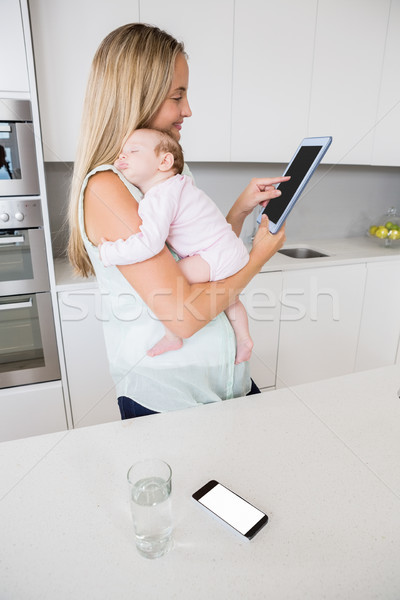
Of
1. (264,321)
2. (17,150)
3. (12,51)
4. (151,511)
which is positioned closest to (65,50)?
(12,51)

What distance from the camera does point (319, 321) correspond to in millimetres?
2400

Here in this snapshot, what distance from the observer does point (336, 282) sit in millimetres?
2340

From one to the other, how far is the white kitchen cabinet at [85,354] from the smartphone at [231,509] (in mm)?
1318

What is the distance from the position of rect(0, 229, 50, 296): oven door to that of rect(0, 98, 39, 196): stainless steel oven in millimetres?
171

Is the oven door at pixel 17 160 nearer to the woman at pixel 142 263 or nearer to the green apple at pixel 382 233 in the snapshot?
the woman at pixel 142 263

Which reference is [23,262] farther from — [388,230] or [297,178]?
[388,230]

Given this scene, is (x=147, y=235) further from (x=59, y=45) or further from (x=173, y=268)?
(x=59, y=45)

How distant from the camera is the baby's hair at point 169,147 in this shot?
91 centimetres

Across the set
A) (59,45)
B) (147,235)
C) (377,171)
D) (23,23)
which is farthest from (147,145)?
(377,171)

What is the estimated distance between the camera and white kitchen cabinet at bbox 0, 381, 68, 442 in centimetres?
190

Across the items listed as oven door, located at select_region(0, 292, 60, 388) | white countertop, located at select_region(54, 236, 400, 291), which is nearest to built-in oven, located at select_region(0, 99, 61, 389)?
oven door, located at select_region(0, 292, 60, 388)

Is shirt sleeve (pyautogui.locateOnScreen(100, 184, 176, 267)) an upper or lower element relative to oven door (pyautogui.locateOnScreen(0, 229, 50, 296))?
upper

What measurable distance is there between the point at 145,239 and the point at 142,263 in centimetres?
6

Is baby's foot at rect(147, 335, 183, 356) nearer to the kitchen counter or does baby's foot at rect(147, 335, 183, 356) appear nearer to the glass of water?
the kitchen counter
